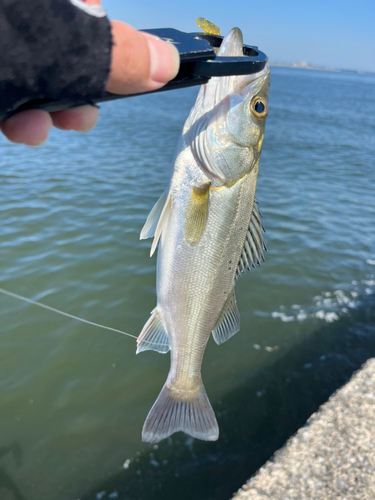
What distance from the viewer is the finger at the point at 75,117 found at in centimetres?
137

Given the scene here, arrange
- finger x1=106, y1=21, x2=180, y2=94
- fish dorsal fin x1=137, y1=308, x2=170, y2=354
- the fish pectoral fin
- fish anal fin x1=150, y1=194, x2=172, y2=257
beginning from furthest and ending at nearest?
fish dorsal fin x1=137, y1=308, x2=170, y2=354 → the fish pectoral fin → fish anal fin x1=150, y1=194, x2=172, y2=257 → finger x1=106, y1=21, x2=180, y2=94

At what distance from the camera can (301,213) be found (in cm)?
832

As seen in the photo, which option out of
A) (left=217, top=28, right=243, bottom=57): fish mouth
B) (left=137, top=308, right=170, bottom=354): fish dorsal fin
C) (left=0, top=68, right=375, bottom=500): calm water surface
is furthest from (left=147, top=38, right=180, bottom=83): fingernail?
(left=0, top=68, right=375, bottom=500): calm water surface

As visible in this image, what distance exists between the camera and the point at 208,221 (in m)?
2.18

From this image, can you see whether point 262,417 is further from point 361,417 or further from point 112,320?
point 112,320

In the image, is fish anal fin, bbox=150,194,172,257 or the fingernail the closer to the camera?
the fingernail

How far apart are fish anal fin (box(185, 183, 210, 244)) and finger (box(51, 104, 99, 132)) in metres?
0.83

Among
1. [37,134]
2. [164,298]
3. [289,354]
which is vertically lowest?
[289,354]

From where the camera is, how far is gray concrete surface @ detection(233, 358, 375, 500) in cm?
226

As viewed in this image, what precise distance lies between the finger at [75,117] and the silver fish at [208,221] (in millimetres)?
816

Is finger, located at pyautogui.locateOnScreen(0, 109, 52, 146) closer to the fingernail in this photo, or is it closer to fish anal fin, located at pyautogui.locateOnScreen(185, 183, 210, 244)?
the fingernail

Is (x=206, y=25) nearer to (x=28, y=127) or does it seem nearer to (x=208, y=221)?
(x=208, y=221)

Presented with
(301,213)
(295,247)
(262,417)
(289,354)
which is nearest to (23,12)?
(262,417)

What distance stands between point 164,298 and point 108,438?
6.37 ft
